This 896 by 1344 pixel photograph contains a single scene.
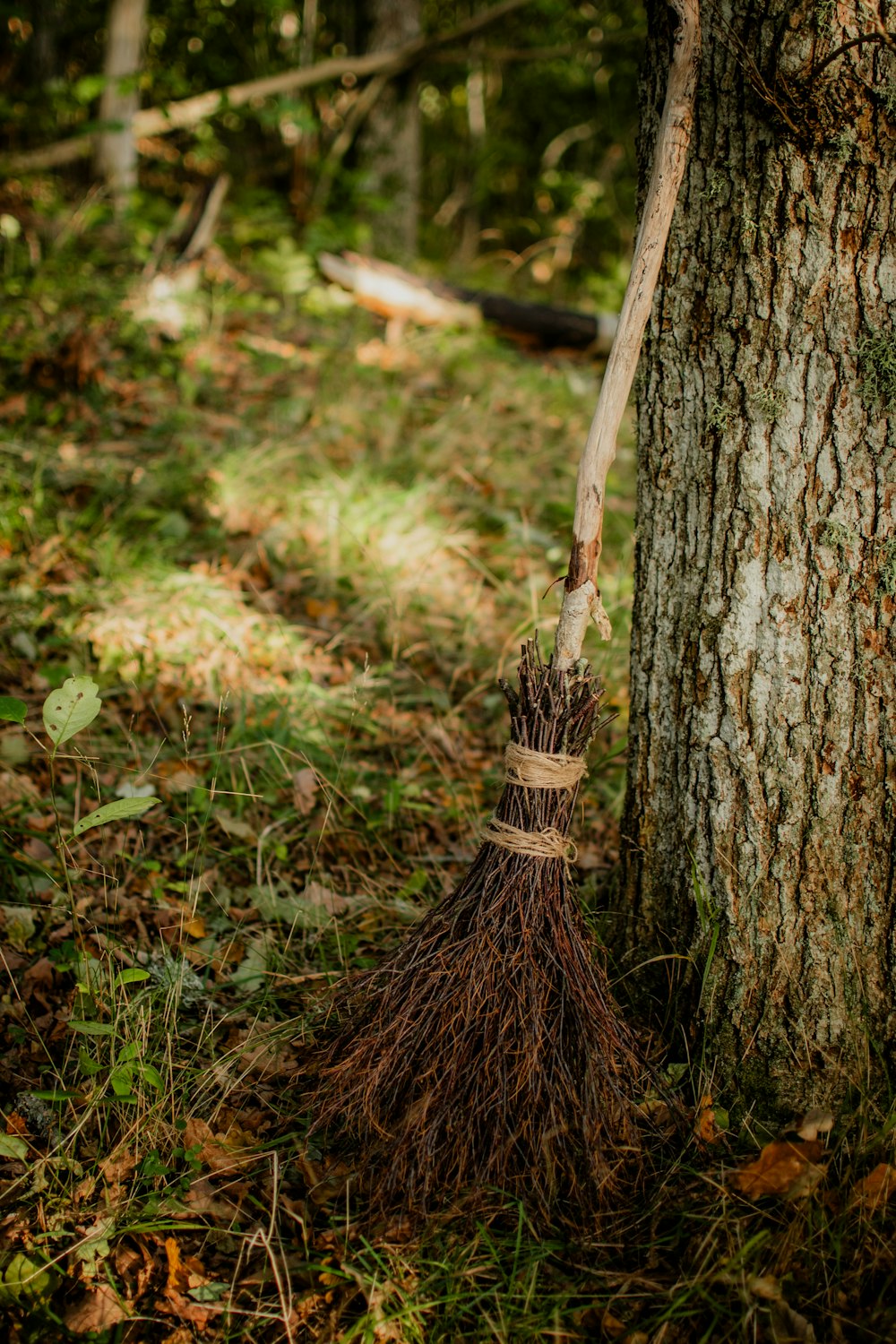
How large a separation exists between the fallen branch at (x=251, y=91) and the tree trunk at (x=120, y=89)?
0.34ft

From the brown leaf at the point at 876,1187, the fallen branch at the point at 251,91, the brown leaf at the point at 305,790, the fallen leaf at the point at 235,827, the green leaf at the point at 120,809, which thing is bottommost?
the brown leaf at the point at 876,1187

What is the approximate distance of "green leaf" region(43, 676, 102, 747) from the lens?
172 centimetres

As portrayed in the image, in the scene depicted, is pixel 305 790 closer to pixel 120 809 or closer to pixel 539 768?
pixel 120 809

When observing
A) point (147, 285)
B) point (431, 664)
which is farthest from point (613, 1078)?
point (147, 285)

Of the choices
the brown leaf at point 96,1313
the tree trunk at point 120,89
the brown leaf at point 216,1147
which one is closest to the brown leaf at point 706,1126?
the brown leaf at point 216,1147

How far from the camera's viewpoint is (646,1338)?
4.73 ft

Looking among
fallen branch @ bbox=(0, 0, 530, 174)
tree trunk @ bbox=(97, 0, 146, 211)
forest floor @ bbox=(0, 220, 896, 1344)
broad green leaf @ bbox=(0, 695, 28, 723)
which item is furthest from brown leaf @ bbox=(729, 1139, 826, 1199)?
fallen branch @ bbox=(0, 0, 530, 174)

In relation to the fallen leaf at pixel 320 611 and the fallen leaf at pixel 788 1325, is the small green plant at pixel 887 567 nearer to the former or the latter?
the fallen leaf at pixel 788 1325

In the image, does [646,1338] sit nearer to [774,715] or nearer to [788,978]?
[788,978]

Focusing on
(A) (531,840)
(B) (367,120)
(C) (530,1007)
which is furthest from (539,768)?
(B) (367,120)

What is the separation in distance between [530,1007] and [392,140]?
7.64m

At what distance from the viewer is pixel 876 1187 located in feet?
5.17

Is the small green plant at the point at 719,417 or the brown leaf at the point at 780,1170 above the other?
the small green plant at the point at 719,417

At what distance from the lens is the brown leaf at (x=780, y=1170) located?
1593mm
